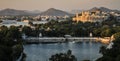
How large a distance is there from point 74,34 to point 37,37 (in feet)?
10.1

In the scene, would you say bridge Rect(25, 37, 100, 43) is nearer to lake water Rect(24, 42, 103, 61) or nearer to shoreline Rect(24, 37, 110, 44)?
shoreline Rect(24, 37, 110, 44)

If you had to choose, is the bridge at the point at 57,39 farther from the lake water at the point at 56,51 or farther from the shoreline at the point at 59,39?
the lake water at the point at 56,51

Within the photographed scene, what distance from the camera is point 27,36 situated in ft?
108

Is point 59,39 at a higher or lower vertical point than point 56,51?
lower

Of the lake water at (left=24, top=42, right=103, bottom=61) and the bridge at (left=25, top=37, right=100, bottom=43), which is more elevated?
the lake water at (left=24, top=42, right=103, bottom=61)

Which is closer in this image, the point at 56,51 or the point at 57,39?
the point at 56,51

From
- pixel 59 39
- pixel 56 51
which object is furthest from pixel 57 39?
pixel 56 51

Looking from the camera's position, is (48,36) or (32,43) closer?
(32,43)

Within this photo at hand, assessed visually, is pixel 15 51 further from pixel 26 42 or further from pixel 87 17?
pixel 87 17

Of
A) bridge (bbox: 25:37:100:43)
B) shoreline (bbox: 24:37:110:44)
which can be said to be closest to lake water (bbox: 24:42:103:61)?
shoreline (bbox: 24:37:110:44)

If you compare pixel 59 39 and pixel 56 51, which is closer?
pixel 56 51

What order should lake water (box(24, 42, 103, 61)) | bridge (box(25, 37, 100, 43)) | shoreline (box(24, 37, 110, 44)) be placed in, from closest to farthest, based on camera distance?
lake water (box(24, 42, 103, 61)), shoreline (box(24, 37, 110, 44)), bridge (box(25, 37, 100, 43))

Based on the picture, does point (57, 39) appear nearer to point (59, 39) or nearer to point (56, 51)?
point (59, 39)

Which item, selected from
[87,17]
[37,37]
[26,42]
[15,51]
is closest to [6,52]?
[15,51]
